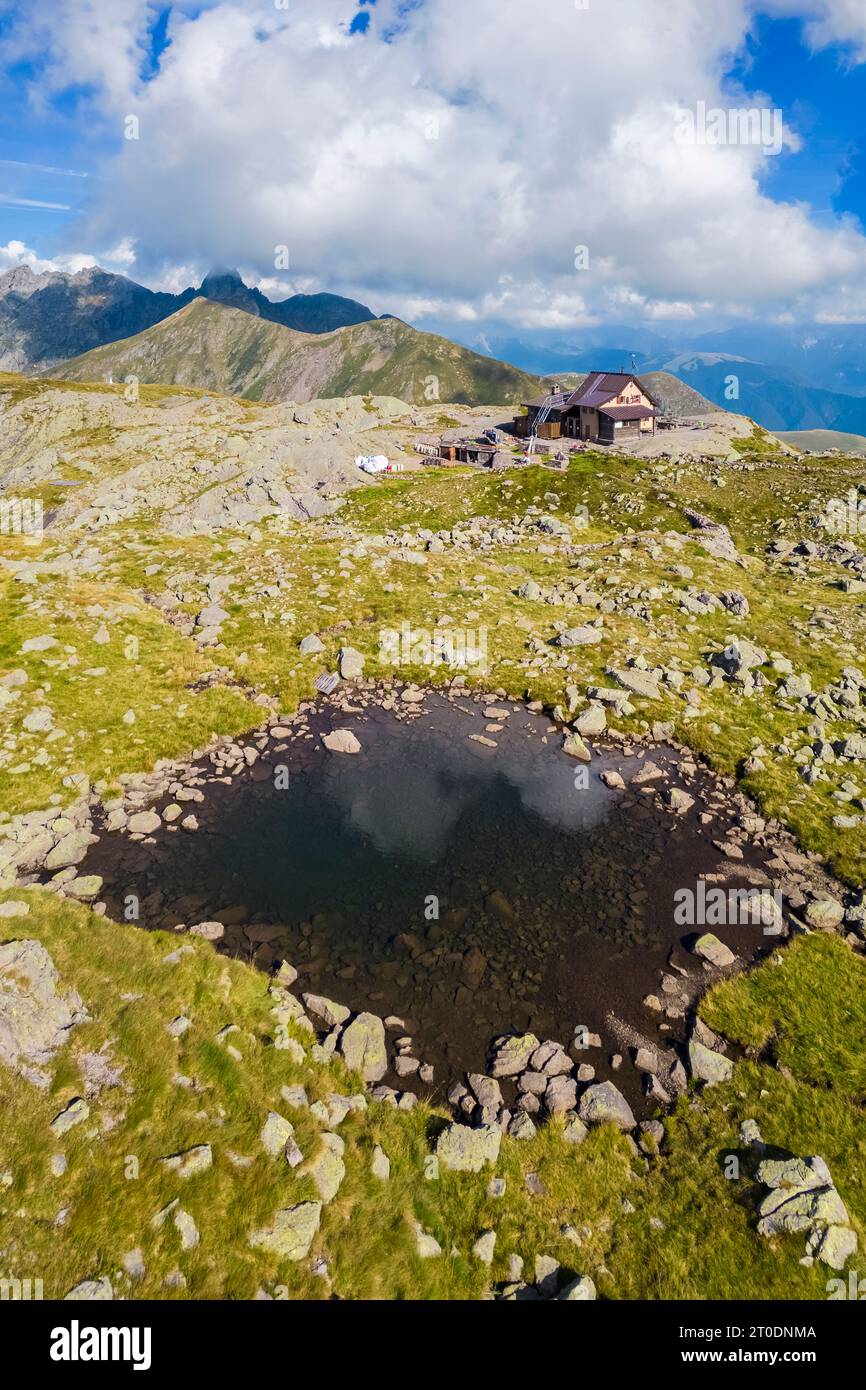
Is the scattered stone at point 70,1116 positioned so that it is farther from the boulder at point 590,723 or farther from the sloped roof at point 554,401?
the sloped roof at point 554,401

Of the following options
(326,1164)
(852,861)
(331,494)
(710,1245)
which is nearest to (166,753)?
(326,1164)

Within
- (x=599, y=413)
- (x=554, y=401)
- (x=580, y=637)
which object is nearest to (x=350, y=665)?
(x=580, y=637)

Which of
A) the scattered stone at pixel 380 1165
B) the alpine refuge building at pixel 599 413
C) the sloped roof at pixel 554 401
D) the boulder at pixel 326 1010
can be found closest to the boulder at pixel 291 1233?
the scattered stone at pixel 380 1165

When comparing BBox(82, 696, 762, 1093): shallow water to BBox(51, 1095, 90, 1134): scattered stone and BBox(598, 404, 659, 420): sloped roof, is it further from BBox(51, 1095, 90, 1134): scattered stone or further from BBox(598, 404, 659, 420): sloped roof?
BBox(598, 404, 659, 420): sloped roof

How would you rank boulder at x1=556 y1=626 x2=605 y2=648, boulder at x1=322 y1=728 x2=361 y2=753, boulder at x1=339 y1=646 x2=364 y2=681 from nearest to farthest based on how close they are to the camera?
boulder at x1=322 y1=728 x2=361 y2=753
boulder at x1=339 y1=646 x2=364 y2=681
boulder at x1=556 y1=626 x2=605 y2=648

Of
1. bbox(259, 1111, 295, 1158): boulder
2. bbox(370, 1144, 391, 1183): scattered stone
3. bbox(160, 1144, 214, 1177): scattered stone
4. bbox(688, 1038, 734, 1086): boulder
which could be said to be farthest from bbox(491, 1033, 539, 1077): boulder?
bbox(160, 1144, 214, 1177): scattered stone

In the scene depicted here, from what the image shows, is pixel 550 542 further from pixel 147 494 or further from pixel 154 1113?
pixel 154 1113

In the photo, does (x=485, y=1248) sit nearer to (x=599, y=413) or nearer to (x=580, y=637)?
(x=580, y=637)
